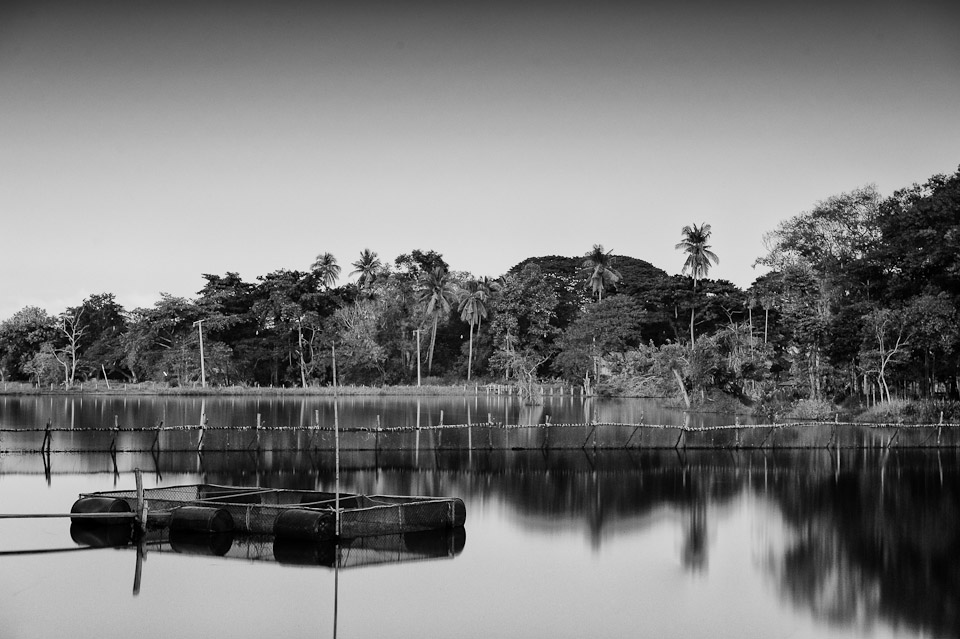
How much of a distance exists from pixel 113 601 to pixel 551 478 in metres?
13.9

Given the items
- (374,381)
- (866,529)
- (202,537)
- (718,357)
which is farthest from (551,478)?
(374,381)

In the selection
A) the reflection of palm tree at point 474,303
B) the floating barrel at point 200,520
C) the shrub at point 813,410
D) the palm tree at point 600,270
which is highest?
the palm tree at point 600,270

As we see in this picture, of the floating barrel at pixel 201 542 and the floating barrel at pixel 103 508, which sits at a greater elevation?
the floating barrel at pixel 103 508

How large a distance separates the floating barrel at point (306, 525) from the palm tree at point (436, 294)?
5755 centimetres

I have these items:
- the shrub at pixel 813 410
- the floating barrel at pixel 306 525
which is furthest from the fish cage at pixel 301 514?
the shrub at pixel 813 410

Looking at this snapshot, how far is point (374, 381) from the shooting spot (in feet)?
238

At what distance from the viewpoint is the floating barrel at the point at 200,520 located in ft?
53.1

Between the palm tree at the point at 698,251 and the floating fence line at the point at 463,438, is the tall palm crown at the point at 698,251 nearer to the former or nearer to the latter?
the palm tree at the point at 698,251

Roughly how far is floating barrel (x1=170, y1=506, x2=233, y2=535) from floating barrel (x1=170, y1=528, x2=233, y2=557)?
2.3 inches

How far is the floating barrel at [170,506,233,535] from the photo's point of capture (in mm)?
16188

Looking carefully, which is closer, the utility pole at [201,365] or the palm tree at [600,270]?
the utility pole at [201,365]

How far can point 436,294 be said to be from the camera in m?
74.0

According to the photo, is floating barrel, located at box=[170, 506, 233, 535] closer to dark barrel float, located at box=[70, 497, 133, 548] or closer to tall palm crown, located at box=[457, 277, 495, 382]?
dark barrel float, located at box=[70, 497, 133, 548]

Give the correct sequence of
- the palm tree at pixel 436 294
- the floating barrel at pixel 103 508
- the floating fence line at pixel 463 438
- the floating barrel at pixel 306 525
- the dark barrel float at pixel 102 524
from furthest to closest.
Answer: the palm tree at pixel 436 294, the floating fence line at pixel 463 438, the floating barrel at pixel 103 508, the dark barrel float at pixel 102 524, the floating barrel at pixel 306 525
